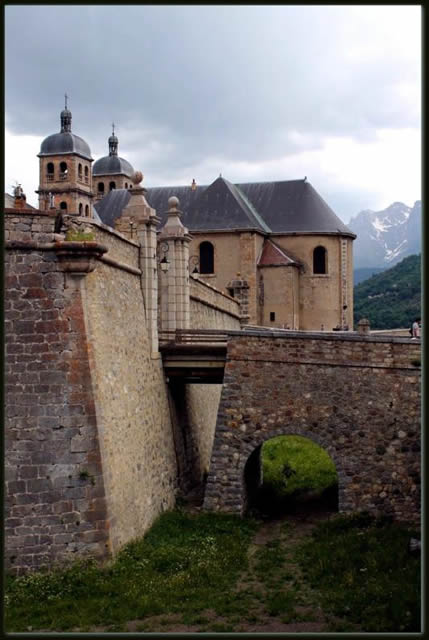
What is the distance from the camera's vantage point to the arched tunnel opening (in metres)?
17.4

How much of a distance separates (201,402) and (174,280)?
15.3ft

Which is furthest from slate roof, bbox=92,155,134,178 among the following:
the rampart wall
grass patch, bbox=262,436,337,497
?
grass patch, bbox=262,436,337,497

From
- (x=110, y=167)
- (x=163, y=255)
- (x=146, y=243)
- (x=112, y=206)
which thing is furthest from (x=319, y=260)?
(x=110, y=167)

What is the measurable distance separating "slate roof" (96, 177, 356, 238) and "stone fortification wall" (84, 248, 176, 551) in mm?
25185

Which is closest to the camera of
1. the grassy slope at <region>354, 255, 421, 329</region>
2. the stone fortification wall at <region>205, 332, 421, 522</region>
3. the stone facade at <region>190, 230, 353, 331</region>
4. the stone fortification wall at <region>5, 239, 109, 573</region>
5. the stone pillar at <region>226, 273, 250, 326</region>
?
the stone fortification wall at <region>5, 239, 109, 573</region>

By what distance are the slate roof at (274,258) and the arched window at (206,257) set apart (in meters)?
2.56

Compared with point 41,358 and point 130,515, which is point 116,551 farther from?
point 41,358

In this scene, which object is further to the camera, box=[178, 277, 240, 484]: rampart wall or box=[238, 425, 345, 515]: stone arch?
box=[178, 277, 240, 484]: rampart wall

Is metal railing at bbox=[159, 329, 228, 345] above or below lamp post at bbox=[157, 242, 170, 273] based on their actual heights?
below

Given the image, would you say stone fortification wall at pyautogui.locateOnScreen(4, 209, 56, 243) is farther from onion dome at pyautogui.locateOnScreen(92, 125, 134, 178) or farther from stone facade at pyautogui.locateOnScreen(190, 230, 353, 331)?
onion dome at pyautogui.locateOnScreen(92, 125, 134, 178)

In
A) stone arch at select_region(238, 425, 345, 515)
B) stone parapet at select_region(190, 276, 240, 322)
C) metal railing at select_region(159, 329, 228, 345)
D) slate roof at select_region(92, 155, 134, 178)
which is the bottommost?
stone arch at select_region(238, 425, 345, 515)

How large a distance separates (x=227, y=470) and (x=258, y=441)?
34.6 inches

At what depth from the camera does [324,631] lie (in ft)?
33.2

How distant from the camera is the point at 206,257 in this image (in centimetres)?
4206
